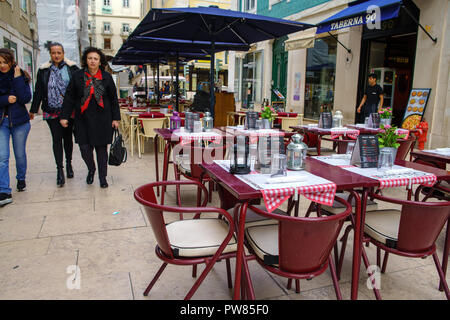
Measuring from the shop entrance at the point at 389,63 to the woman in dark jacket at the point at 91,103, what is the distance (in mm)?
7359

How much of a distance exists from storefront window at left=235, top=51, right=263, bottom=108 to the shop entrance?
6770mm

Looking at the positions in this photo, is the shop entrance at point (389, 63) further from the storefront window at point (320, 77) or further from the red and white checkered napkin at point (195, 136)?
the red and white checkered napkin at point (195, 136)

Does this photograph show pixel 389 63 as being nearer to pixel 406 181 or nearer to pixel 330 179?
pixel 406 181

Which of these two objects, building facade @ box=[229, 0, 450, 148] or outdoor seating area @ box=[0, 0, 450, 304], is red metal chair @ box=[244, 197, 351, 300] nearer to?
outdoor seating area @ box=[0, 0, 450, 304]

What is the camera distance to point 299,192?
199cm

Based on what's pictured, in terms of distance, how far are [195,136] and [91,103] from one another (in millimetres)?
1454

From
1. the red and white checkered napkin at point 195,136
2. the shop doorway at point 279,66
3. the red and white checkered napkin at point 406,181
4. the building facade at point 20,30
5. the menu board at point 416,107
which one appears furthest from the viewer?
the shop doorway at point 279,66

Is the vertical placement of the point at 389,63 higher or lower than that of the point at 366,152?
higher

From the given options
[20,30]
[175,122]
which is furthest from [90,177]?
[20,30]

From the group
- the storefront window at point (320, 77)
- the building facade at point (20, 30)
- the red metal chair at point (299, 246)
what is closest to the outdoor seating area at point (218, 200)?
the red metal chair at point (299, 246)

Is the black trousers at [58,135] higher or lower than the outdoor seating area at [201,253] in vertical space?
higher

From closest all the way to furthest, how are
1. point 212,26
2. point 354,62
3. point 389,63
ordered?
point 212,26, point 354,62, point 389,63

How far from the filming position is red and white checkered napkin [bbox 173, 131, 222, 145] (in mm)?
4004

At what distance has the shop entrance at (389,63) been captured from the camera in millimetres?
10031
